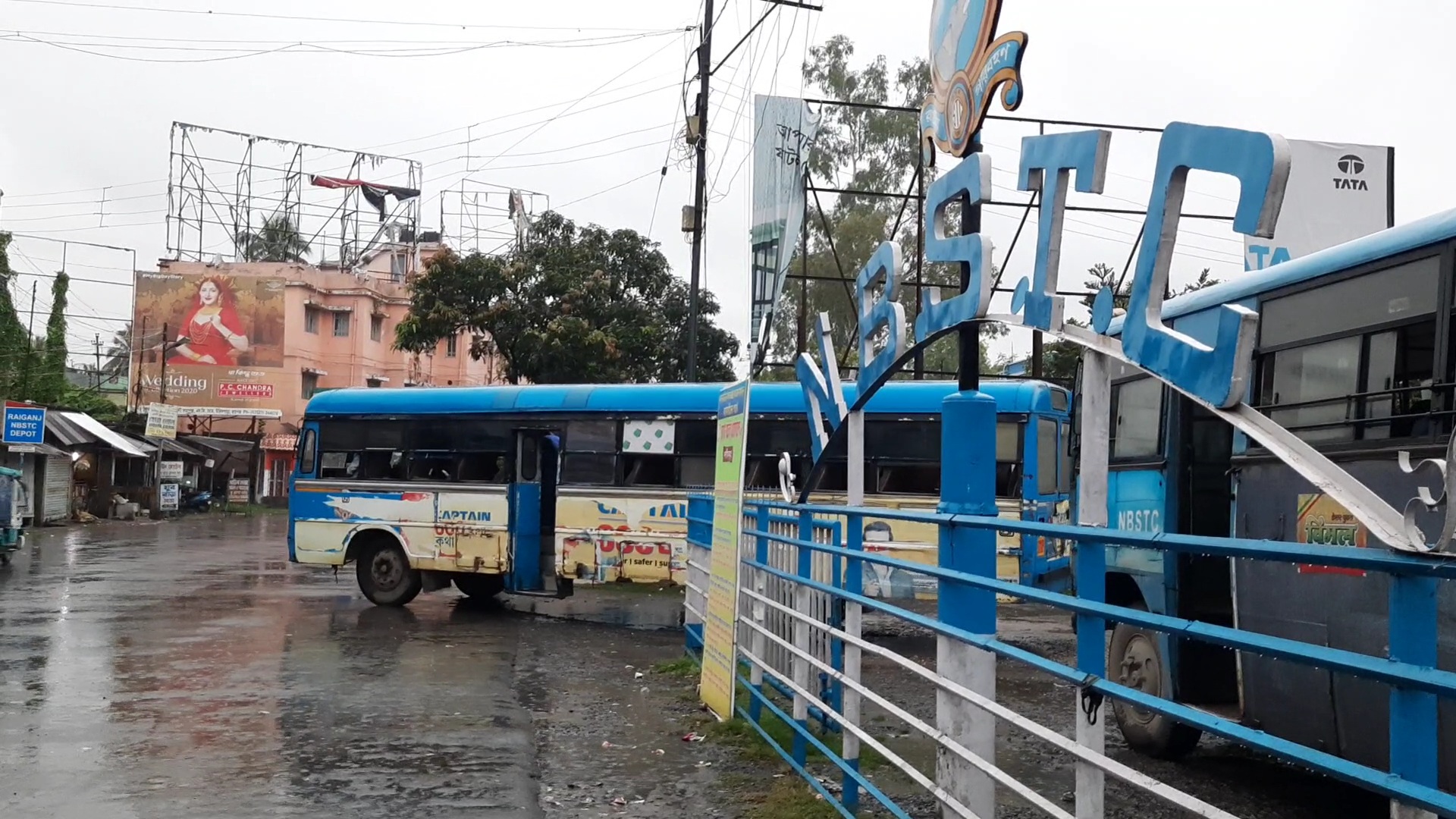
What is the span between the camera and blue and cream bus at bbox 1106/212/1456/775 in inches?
210

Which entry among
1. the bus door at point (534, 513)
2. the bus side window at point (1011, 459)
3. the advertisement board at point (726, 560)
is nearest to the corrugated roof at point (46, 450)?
the bus door at point (534, 513)

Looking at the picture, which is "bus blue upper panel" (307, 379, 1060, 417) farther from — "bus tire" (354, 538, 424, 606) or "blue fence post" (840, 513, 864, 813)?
"blue fence post" (840, 513, 864, 813)

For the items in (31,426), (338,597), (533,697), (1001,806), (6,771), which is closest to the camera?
(1001,806)

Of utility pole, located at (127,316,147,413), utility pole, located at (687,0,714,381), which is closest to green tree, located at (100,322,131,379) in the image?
utility pole, located at (127,316,147,413)

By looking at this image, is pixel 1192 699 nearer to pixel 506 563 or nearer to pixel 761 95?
pixel 506 563

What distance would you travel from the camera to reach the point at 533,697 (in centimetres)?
1000

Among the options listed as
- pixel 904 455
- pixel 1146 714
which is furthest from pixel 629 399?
pixel 1146 714

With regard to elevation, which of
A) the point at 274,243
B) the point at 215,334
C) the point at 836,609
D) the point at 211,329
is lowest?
the point at 836,609

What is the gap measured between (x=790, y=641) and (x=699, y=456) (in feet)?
25.3

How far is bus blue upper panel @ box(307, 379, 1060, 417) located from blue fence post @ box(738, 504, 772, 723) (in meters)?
6.01

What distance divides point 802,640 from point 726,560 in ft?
4.13

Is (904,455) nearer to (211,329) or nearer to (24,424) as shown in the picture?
(24,424)

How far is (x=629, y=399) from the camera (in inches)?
610

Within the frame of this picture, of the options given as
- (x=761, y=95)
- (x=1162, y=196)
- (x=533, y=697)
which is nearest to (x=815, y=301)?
(x=761, y=95)
